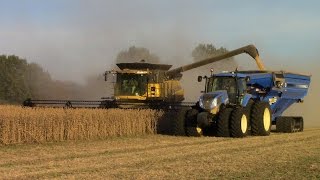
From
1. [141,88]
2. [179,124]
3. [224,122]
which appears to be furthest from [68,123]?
[141,88]

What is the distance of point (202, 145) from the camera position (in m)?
15.8

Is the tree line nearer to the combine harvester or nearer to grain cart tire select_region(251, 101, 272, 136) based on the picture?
the combine harvester

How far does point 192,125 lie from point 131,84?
22.6 feet

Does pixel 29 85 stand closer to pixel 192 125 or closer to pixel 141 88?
pixel 141 88

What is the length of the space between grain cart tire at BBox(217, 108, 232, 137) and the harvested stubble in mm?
3589

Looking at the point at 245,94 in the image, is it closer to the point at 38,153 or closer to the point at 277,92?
the point at 277,92

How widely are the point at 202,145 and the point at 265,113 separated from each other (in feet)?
17.5

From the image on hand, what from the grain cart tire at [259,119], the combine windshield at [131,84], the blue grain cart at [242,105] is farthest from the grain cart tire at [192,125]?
the combine windshield at [131,84]

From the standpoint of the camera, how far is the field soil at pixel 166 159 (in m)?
9.96

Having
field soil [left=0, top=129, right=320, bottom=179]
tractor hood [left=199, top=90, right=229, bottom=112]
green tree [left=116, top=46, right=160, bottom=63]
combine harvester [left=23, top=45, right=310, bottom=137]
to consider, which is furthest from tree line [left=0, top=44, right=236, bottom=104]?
field soil [left=0, top=129, right=320, bottom=179]

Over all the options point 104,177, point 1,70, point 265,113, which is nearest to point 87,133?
point 265,113

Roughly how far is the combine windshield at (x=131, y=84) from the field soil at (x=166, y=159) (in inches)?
327

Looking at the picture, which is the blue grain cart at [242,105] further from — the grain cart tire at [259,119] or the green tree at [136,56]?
the green tree at [136,56]

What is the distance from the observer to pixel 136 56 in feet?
219
